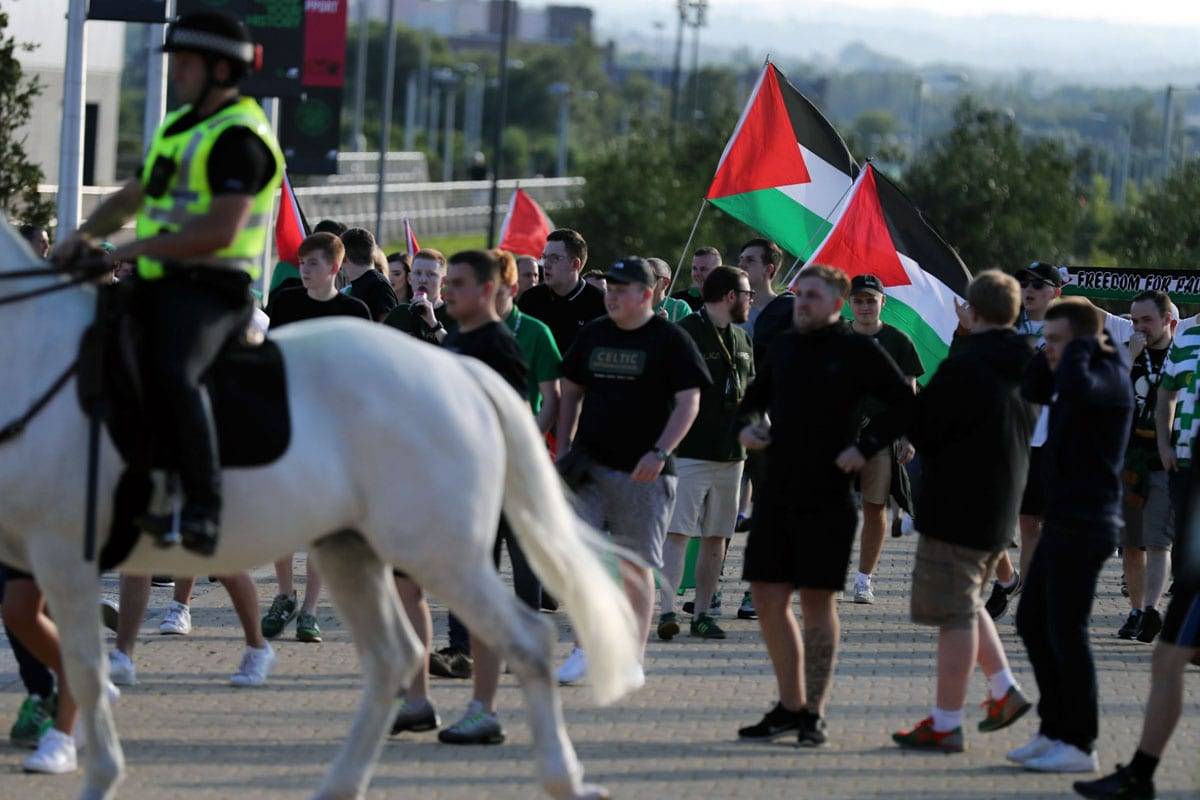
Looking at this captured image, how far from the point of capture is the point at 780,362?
28.0 feet

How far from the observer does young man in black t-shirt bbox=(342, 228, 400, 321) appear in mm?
12680

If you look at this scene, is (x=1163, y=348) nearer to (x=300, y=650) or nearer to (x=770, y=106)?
(x=770, y=106)

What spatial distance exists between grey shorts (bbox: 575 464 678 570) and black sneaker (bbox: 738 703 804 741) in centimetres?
137

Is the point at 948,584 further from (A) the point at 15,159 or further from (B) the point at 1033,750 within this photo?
(A) the point at 15,159

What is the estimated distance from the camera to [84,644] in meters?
6.67

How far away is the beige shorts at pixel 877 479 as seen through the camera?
12.7m

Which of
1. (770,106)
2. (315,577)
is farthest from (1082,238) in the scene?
(315,577)

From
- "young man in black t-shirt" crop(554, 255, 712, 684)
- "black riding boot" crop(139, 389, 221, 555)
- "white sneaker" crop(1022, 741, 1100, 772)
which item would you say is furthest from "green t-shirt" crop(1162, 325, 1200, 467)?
"black riding boot" crop(139, 389, 221, 555)

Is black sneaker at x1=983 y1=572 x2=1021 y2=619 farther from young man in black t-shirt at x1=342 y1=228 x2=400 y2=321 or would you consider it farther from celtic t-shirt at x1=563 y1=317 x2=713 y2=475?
young man in black t-shirt at x1=342 y1=228 x2=400 y2=321

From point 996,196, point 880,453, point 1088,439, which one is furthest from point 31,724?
point 996,196

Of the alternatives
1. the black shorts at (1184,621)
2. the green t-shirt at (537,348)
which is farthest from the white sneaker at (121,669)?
the black shorts at (1184,621)

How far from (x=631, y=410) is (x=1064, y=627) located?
2.56 meters

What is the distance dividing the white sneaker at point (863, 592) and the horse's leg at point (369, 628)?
253 inches

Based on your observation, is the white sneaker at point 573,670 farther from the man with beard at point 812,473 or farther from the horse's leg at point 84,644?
the horse's leg at point 84,644
